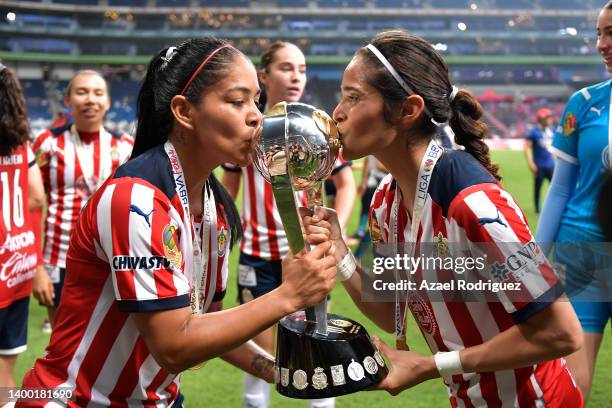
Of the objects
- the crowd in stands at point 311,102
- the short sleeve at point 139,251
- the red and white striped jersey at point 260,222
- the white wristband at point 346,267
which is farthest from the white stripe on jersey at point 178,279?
the crowd in stands at point 311,102

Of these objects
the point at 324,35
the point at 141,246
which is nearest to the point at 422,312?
the point at 141,246

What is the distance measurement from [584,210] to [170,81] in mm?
2112

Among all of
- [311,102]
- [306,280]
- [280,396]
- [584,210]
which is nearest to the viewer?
[306,280]

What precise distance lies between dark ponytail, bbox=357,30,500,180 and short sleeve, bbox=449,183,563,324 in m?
0.28

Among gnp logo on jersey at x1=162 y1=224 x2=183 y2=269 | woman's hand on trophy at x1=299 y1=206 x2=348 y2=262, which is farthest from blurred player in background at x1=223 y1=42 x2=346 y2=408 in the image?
gnp logo on jersey at x1=162 y1=224 x2=183 y2=269

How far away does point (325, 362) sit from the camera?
168 centimetres

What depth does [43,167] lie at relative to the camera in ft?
16.3

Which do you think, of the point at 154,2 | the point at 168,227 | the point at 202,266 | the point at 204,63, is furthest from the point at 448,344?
the point at 154,2

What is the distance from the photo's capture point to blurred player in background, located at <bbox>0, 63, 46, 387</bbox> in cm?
338

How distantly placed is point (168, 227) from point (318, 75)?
47129 mm

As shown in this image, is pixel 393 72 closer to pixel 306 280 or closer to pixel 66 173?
pixel 306 280

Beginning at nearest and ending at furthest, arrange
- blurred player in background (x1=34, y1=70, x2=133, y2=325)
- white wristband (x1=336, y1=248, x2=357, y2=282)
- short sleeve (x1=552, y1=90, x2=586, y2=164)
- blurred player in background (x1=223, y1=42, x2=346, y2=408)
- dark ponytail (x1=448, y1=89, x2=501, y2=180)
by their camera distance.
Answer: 1. dark ponytail (x1=448, y1=89, x2=501, y2=180)
2. white wristband (x1=336, y1=248, x2=357, y2=282)
3. short sleeve (x1=552, y1=90, x2=586, y2=164)
4. blurred player in background (x1=223, y1=42, x2=346, y2=408)
5. blurred player in background (x1=34, y1=70, x2=133, y2=325)

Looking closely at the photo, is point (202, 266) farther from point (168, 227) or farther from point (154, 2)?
point (154, 2)

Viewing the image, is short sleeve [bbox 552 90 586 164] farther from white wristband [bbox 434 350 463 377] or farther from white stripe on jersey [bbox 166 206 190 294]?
white stripe on jersey [bbox 166 206 190 294]
